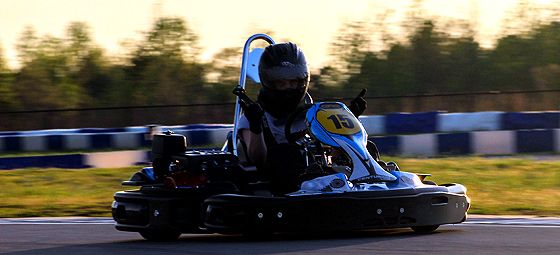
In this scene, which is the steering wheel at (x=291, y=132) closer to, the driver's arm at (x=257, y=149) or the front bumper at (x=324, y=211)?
the driver's arm at (x=257, y=149)

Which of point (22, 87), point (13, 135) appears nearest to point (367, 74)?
point (22, 87)

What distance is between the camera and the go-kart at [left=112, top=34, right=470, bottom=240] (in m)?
6.34

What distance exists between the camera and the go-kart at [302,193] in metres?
6.34

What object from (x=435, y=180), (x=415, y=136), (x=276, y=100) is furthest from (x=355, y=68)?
(x=276, y=100)

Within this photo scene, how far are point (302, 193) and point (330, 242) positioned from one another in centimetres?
31

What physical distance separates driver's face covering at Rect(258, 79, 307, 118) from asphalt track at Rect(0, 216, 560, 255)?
2.70 feet

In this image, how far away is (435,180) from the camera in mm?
12164

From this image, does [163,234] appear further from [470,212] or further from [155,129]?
[470,212]

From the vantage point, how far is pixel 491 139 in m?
16.1

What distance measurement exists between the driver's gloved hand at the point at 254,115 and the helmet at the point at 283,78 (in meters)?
0.35

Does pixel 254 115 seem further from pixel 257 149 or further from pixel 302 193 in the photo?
pixel 302 193

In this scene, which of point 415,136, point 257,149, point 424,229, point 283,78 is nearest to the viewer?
point 424,229

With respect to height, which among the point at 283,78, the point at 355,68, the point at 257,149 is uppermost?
the point at 283,78

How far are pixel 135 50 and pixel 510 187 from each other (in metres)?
24.7
